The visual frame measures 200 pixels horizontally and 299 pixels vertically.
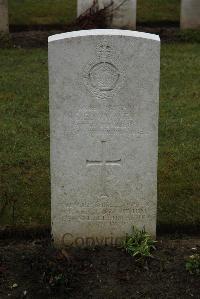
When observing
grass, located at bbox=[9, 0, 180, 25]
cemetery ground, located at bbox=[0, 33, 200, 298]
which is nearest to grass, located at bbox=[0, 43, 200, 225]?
cemetery ground, located at bbox=[0, 33, 200, 298]

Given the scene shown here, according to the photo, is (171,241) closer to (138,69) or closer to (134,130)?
(134,130)

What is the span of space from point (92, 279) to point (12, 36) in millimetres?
8209

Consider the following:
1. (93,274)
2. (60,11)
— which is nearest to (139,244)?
(93,274)

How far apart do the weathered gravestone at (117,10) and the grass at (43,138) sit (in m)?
1.12

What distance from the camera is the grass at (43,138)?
21.2 ft

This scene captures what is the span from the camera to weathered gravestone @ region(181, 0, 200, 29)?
12930mm

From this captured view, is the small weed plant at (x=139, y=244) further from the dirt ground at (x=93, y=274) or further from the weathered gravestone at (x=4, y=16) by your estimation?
the weathered gravestone at (x=4, y=16)

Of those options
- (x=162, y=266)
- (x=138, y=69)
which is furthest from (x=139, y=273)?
(x=138, y=69)

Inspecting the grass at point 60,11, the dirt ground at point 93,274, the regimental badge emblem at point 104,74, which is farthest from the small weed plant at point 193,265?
the grass at point 60,11

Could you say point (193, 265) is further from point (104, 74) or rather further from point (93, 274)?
point (104, 74)

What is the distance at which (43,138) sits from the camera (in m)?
8.14

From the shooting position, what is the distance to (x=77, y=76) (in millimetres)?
5234

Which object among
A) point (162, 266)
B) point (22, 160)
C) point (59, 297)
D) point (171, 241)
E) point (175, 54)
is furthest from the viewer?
point (175, 54)

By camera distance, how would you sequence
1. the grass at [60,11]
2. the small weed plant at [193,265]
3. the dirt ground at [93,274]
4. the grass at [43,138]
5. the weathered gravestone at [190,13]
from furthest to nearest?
the grass at [60,11], the weathered gravestone at [190,13], the grass at [43,138], the small weed plant at [193,265], the dirt ground at [93,274]
